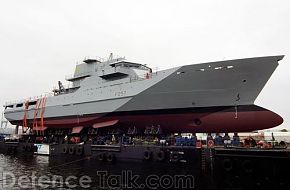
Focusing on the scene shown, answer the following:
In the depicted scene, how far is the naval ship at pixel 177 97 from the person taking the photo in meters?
26.2

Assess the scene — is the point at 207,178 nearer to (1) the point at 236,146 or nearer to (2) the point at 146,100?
(1) the point at 236,146

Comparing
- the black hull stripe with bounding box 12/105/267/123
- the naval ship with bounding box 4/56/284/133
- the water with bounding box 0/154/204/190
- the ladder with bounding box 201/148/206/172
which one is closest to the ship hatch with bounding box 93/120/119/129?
the naval ship with bounding box 4/56/284/133

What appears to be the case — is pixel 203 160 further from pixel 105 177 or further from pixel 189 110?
pixel 189 110

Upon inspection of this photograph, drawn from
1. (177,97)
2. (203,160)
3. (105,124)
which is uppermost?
(177,97)

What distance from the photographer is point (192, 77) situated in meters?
28.1

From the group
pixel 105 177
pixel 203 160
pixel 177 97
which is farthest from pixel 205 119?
pixel 105 177

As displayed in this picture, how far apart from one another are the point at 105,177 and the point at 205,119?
1134 cm

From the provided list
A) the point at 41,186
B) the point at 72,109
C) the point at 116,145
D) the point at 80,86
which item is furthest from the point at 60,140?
the point at 41,186

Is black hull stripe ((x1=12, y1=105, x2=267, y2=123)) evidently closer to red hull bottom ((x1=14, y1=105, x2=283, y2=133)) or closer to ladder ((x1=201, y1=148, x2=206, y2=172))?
red hull bottom ((x1=14, y1=105, x2=283, y2=133))

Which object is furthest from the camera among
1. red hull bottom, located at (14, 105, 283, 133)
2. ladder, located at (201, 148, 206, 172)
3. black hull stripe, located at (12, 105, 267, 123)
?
black hull stripe, located at (12, 105, 267, 123)

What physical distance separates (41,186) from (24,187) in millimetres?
898

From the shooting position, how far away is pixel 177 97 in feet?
94.5

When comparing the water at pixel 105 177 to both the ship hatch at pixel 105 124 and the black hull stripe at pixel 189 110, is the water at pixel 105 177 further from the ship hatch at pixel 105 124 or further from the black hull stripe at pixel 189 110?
the ship hatch at pixel 105 124

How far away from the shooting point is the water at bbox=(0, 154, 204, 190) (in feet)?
58.0
